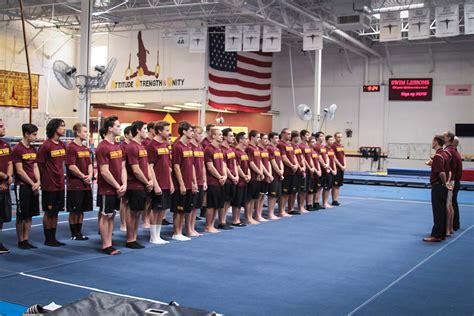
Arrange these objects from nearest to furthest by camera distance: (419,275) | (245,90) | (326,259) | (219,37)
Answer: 1. (419,275)
2. (326,259)
3. (219,37)
4. (245,90)

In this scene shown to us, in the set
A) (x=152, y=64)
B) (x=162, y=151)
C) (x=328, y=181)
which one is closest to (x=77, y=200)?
(x=162, y=151)

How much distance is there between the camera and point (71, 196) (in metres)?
7.80

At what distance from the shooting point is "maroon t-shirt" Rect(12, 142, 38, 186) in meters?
7.20

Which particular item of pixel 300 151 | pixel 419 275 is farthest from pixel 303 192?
pixel 419 275

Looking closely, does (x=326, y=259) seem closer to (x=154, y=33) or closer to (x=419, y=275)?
(x=419, y=275)

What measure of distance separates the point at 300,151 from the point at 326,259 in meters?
4.70

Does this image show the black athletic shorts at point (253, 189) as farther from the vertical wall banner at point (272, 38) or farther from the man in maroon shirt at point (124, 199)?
the vertical wall banner at point (272, 38)

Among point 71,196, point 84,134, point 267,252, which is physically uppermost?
point 84,134

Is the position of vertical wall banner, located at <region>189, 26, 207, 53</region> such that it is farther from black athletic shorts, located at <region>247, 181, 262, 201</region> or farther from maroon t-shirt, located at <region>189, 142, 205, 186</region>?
maroon t-shirt, located at <region>189, 142, 205, 186</region>

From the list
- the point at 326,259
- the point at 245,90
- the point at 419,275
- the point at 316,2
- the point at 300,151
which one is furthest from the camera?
the point at 245,90

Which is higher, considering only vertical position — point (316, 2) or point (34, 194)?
point (316, 2)

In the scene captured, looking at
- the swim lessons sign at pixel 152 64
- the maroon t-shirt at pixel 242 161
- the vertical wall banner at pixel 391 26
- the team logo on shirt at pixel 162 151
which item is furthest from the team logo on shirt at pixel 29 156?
the swim lessons sign at pixel 152 64

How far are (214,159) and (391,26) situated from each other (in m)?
9.11

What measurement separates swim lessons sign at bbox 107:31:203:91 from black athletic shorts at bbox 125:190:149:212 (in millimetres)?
13663
